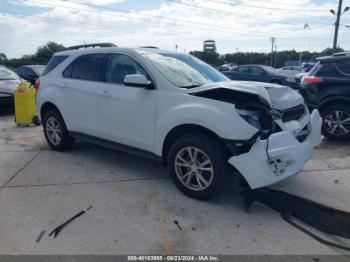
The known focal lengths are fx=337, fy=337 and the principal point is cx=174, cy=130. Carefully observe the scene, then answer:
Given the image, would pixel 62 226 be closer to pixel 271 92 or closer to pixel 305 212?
pixel 305 212

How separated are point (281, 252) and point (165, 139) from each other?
74.0 inches

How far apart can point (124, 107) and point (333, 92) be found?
14.3ft

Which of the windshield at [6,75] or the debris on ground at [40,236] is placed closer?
the debris on ground at [40,236]

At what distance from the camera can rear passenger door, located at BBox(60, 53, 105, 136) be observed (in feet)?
16.7

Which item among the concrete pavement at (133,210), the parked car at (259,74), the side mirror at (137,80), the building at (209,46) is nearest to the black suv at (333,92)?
the concrete pavement at (133,210)

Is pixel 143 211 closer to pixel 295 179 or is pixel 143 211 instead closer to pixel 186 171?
pixel 186 171

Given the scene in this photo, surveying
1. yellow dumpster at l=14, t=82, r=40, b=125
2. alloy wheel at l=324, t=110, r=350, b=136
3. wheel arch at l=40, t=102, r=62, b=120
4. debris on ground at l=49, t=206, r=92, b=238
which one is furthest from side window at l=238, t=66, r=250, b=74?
debris on ground at l=49, t=206, r=92, b=238

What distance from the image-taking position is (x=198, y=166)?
3867mm

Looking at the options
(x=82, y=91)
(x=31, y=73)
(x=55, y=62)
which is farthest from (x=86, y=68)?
(x=31, y=73)

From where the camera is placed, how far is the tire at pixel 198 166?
3.68 meters

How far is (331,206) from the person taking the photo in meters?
3.81

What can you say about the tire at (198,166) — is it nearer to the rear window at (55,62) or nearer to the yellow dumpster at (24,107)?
the rear window at (55,62)

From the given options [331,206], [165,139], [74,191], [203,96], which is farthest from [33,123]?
[331,206]

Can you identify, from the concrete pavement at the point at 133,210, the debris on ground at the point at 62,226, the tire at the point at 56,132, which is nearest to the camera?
the concrete pavement at the point at 133,210
